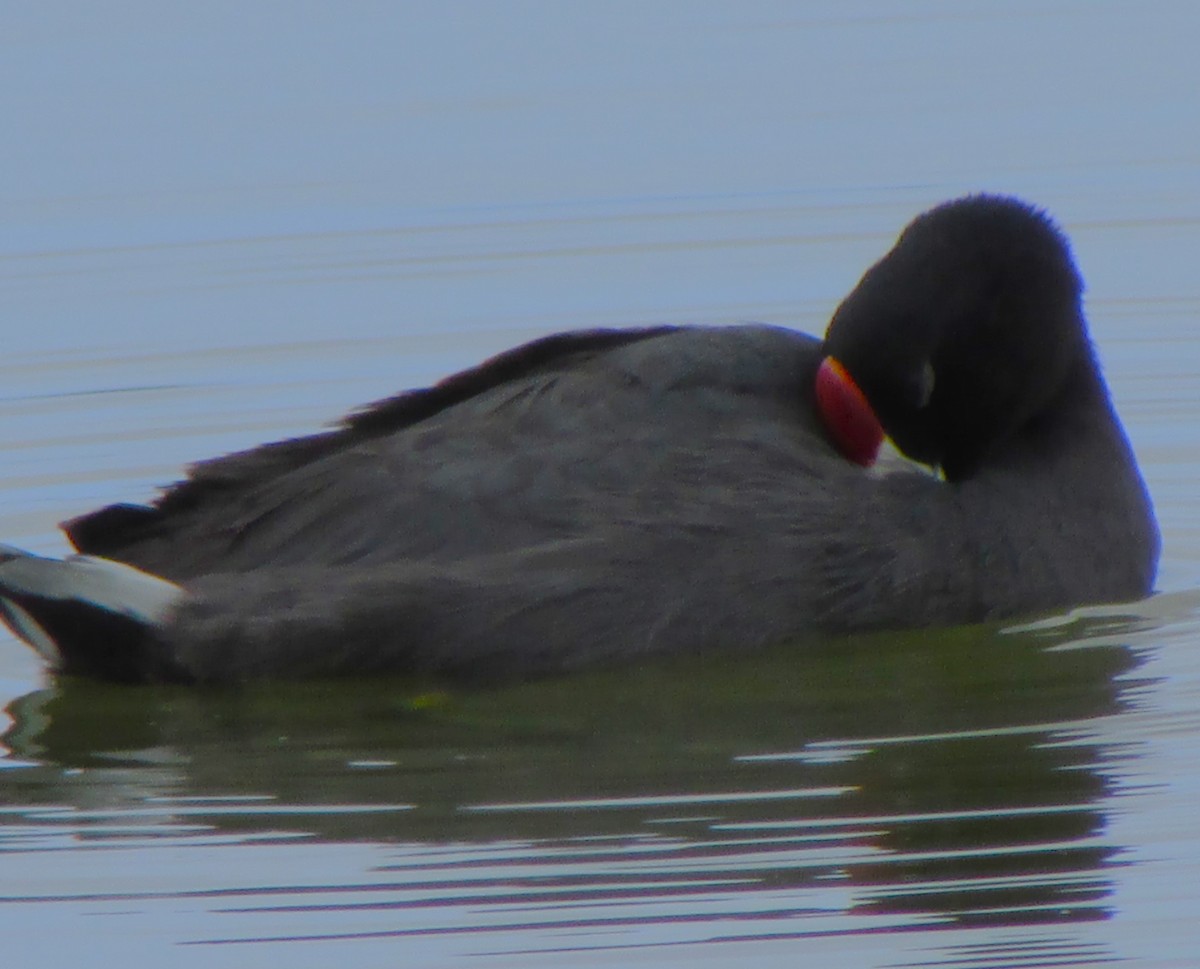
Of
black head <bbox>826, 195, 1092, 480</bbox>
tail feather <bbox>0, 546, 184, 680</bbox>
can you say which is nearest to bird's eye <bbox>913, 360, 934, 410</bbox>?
black head <bbox>826, 195, 1092, 480</bbox>

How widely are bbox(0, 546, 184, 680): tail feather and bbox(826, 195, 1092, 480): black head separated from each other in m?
1.79

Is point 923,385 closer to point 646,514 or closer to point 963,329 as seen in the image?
point 963,329

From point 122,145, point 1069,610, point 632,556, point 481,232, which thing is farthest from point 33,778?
point 122,145

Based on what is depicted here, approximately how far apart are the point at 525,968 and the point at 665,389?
2.14 m

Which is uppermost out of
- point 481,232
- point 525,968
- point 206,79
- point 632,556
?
point 206,79

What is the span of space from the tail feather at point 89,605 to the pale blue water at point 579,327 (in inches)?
6.0

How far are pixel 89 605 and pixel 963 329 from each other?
7.45 ft

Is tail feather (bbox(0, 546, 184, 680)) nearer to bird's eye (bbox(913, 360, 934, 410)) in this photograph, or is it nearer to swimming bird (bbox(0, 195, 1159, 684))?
swimming bird (bbox(0, 195, 1159, 684))

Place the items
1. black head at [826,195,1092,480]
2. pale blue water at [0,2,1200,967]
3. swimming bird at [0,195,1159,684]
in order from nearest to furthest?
pale blue water at [0,2,1200,967], swimming bird at [0,195,1159,684], black head at [826,195,1092,480]

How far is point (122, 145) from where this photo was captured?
12.4 metres

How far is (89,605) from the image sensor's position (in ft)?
22.2

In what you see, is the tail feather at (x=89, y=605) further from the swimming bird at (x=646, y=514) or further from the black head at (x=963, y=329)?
the black head at (x=963, y=329)

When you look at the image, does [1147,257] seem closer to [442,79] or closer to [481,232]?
[481,232]

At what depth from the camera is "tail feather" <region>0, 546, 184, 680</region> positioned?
672 centimetres
